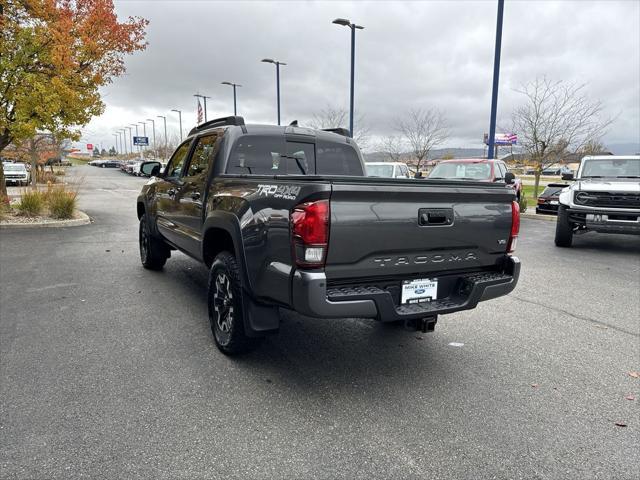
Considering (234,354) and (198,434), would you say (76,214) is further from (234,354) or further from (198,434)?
(198,434)

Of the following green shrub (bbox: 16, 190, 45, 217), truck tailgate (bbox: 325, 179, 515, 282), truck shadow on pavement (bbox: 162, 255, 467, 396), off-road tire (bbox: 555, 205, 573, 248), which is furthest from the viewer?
green shrub (bbox: 16, 190, 45, 217)

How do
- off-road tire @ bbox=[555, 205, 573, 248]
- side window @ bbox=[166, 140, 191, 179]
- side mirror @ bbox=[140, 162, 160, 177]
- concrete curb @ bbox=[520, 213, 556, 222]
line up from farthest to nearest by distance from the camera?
concrete curb @ bbox=[520, 213, 556, 222]
off-road tire @ bbox=[555, 205, 573, 248]
side mirror @ bbox=[140, 162, 160, 177]
side window @ bbox=[166, 140, 191, 179]

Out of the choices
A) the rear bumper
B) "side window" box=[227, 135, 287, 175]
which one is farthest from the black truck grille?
"side window" box=[227, 135, 287, 175]

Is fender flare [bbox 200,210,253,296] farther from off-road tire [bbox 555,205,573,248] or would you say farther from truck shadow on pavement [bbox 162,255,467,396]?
off-road tire [bbox 555,205,573,248]

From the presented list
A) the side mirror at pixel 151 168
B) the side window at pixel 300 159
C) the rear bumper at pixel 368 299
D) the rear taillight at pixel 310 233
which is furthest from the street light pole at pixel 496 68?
the rear taillight at pixel 310 233

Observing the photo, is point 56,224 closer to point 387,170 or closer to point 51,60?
point 51,60

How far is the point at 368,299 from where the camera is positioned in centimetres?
296

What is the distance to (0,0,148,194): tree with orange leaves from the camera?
10711 mm

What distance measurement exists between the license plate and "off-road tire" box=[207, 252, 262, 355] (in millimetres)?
1199

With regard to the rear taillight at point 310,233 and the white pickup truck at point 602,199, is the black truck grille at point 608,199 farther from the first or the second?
the rear taillight at point 310,233

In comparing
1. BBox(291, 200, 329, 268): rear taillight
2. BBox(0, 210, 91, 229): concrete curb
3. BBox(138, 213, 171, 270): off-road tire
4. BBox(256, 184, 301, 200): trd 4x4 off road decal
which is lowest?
BBox(0, 210, 91, 229): concrete curb

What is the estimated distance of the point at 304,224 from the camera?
2.81 metres

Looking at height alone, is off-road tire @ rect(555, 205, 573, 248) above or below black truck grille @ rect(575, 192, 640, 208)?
below

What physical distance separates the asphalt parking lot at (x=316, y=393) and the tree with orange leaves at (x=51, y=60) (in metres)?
6.75
